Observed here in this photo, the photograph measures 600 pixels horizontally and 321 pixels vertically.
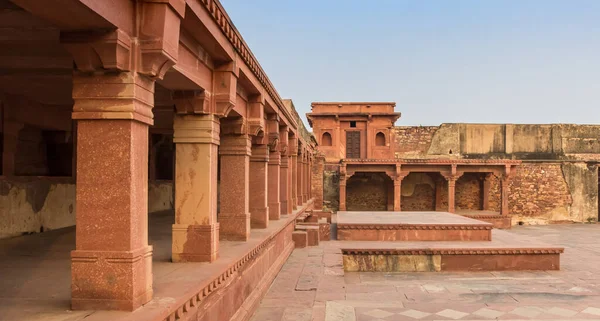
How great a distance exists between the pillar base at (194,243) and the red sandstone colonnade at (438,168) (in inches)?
632

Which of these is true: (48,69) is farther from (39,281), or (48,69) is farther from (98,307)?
(98,307)

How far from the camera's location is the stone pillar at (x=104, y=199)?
288 centimetres

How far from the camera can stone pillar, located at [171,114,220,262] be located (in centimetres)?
470

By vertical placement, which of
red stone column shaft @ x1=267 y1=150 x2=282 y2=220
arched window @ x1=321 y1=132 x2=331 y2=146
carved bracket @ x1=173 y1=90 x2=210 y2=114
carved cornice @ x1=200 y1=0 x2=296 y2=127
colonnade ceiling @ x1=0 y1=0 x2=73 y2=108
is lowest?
red stone column shaft @ x1=267 y1=150 x2=282 y2=220

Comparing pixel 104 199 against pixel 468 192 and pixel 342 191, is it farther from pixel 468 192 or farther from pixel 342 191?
pixel 468 192

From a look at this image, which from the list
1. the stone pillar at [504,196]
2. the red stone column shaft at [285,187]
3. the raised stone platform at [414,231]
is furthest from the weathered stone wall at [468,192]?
the red stone column shaft at [285,187]

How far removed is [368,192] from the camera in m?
23.1

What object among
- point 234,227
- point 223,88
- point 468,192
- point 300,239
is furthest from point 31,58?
point 468,192

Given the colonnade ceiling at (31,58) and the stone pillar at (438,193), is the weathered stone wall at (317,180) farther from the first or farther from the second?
the colonnade ceiling at (31,58)

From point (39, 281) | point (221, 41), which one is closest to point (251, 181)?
point (221, 41)

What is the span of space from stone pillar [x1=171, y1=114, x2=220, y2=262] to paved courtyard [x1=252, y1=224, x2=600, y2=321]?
3.47 feet

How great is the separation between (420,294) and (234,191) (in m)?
3.40

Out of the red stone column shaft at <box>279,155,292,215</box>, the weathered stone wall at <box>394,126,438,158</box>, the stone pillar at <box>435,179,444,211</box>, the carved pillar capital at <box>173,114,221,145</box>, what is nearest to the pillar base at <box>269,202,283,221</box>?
the red stone column shaft at <box>279,155,292,215</box>

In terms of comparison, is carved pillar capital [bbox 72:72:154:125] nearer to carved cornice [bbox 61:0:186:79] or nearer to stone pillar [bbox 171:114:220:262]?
carved cornice [bbox 61:0:186:79]
